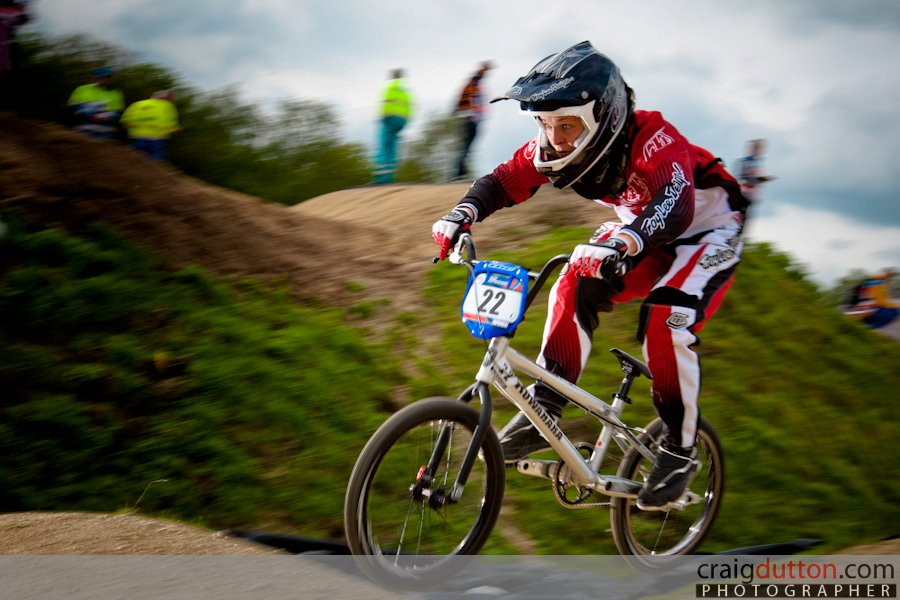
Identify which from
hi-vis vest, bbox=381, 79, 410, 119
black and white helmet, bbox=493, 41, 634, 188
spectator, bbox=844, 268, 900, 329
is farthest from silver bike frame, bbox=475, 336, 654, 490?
spectator, bbox=844, 268, 900, 329

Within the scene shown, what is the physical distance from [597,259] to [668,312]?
2.44ft

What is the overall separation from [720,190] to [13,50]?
14.2 metres

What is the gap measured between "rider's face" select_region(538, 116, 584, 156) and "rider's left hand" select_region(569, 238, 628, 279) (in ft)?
2.03

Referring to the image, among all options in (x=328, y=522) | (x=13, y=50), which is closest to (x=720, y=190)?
(x=328, y=522)

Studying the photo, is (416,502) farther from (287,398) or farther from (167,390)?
(167,390)

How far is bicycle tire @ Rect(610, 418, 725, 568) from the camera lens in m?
4.80

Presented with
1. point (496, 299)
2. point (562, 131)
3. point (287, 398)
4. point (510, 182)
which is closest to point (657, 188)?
point (562, 131)

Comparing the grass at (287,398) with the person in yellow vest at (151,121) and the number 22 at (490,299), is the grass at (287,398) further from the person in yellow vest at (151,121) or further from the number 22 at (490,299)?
the person in yellow vest at (151,121)

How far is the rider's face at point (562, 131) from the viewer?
415 cm

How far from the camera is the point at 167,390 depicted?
6531 millimetres

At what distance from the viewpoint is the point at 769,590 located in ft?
14.7

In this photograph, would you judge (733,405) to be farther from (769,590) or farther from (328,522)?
(328,522)

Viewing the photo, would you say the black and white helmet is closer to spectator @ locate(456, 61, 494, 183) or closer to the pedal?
the pedal

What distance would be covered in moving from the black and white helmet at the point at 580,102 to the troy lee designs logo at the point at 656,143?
0.14m
